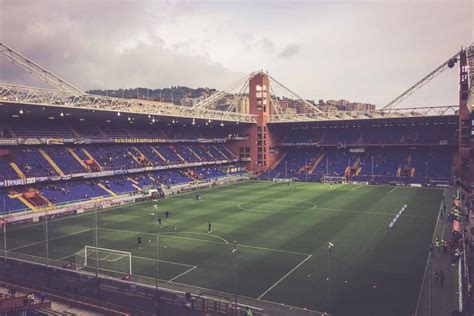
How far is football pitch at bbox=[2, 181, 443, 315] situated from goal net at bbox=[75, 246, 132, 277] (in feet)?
2.59

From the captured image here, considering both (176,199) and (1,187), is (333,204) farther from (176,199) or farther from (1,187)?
(1,187)

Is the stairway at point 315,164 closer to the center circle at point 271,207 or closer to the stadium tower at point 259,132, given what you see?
the stadium tower at point 259,132

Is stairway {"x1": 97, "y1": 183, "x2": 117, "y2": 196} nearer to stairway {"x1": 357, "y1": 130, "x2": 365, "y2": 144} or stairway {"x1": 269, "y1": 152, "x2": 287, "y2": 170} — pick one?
stairway {"x1": 269, "y1": 152, "x2": 287, "y2": 170}

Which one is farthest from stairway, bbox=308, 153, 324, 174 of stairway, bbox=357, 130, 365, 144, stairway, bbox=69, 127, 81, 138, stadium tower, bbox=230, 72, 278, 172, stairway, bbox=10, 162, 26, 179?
stairway, bbox=10, 162, 26, 179

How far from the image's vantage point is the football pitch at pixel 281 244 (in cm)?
2645

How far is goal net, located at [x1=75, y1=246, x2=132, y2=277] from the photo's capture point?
30797 mm

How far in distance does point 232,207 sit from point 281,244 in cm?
2113

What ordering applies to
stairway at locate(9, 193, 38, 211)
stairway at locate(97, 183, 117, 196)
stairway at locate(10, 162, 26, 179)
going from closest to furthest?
1. stairway at locate(9, 193, 38, 211)
2. stairway at locate(10, 162, 26, 179)
3. stairway at locate(97, 183, 117, 196)

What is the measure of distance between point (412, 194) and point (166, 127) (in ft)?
187

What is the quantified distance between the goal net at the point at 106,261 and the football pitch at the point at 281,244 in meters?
0.79

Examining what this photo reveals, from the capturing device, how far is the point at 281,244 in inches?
1467

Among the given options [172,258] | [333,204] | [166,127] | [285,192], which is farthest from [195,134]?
[172,258]

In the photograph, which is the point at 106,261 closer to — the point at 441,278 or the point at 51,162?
the point at 441,278

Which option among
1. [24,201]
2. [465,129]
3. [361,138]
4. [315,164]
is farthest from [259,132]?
[24,201]
